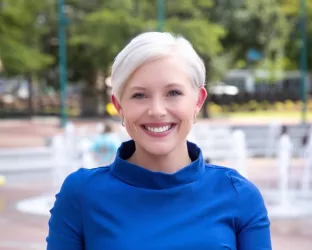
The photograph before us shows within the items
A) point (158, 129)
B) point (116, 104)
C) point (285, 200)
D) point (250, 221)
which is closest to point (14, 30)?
point (285, 200)

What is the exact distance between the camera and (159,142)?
6.27 feet

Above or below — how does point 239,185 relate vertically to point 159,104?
below

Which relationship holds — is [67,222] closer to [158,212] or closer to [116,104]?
[158,212]

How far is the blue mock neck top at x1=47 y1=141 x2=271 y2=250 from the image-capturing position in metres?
1.82

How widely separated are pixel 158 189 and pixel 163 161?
90 mm

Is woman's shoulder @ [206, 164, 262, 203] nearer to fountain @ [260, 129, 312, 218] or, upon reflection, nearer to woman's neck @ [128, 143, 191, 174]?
woman's neck @ [128, 143, 191, 174]

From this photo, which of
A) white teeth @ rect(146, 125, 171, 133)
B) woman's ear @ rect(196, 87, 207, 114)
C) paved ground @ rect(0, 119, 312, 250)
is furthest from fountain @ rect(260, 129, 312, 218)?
white teeth @ rect(146, 125, 171, 133)

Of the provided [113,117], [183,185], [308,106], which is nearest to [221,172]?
[183,185]

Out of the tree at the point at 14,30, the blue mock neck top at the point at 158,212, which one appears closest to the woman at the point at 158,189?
the blue mock neck top at the point at 158,212

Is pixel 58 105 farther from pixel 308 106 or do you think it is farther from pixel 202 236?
pixel 202 236

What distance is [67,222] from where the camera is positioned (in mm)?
1886

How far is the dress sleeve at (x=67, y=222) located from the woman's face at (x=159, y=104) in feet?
0.71

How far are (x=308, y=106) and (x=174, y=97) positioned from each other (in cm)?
5133

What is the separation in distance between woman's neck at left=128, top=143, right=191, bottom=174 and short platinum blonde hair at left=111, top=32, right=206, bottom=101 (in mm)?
164
